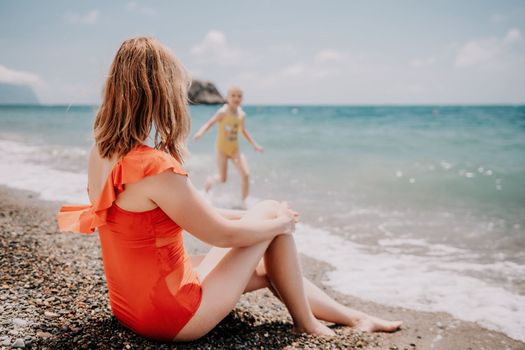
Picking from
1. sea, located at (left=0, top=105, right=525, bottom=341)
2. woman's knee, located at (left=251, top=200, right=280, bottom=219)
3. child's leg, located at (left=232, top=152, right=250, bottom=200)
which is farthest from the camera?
child's leg, located at (left=232, top=152, right=250, bottom=200)

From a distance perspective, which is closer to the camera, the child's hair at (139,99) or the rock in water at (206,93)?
the child's hair at (139,99)

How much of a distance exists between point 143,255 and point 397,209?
21.7 ft

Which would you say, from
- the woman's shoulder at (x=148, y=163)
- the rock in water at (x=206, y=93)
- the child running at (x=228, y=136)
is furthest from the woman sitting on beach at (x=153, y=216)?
the rock in water at (x=206, y=93)

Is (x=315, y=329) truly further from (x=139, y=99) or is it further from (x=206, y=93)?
(x=206, y=93)

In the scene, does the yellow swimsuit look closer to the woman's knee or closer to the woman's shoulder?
the woman's knee

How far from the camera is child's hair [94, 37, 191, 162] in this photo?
207 centimetres

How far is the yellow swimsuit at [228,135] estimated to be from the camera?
905 centimetres

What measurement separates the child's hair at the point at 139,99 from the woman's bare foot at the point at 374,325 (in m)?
2.18

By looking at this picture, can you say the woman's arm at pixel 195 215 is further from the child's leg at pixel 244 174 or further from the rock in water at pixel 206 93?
the rock in water at pixel 206 93

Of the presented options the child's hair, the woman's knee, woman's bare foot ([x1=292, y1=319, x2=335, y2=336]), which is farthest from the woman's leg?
the child's hair

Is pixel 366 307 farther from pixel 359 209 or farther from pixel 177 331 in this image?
pixel 359 209

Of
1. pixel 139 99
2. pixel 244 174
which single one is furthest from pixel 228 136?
pixel 139 99

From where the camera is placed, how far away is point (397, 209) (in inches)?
313

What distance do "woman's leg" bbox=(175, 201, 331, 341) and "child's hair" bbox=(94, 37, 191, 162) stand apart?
81cm
